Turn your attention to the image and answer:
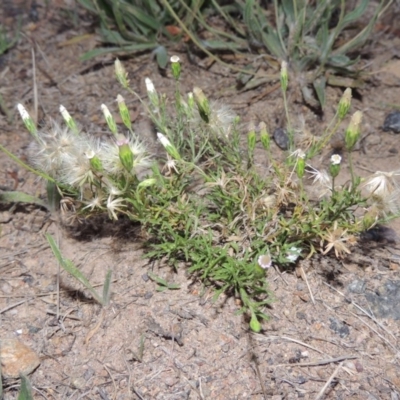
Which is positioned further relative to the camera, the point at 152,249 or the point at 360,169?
the point at 360,169

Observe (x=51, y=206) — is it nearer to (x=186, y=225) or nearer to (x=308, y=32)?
(x=186, y=225)

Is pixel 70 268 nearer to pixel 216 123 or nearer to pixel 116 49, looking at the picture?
pixel 216 123

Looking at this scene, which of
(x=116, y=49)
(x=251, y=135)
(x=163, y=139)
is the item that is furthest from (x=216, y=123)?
(x=116, y=49)

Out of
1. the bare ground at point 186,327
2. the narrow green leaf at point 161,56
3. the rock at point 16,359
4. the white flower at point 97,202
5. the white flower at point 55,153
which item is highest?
the white flower at point 55,153

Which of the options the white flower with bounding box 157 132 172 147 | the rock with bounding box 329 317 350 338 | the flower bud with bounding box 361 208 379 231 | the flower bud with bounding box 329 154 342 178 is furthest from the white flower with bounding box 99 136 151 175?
the rock with bounding box 329 317 350 338

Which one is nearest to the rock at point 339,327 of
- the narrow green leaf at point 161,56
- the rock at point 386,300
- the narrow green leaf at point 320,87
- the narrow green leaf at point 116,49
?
the rock at point 386,300

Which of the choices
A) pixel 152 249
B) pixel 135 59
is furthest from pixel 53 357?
pixel 135 59

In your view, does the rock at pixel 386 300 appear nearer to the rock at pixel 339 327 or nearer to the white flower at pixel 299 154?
the rock at pixel 339 327
